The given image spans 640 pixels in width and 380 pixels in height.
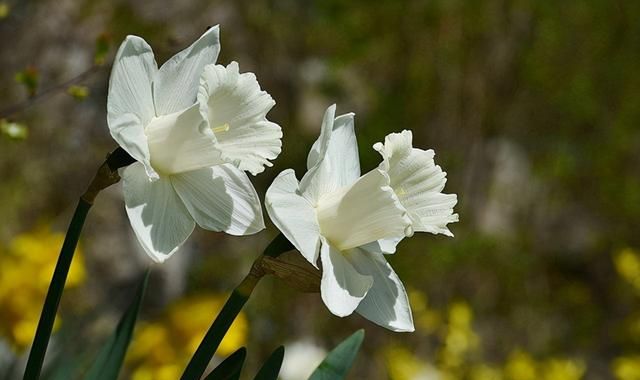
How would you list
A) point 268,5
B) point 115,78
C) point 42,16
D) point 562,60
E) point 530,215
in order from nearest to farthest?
point 115,78 → point 42,16 → point 268,5 → point 562,60 → point 530,215

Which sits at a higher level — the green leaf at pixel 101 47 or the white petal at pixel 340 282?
the green leaf at pixel 101 47

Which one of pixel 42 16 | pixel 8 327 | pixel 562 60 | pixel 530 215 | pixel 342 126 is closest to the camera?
pixel 342 126

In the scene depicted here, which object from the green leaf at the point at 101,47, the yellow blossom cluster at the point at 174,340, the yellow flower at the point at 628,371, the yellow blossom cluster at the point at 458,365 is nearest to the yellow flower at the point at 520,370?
the yellow blossom cluster at the point at 458,365

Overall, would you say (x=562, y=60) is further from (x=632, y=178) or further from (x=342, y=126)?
(x=342, y=126)

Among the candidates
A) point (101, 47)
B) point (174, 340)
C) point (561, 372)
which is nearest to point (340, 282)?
point (101, 47)

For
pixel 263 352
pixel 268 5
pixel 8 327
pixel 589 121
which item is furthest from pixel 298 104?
pixel 8 327

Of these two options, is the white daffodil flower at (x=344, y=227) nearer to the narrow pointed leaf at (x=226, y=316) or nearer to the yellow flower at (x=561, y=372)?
the narrow pointed leaf at (x=226, y=316)

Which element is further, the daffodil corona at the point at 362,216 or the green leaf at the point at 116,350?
the green leaf at the point at 116,350
